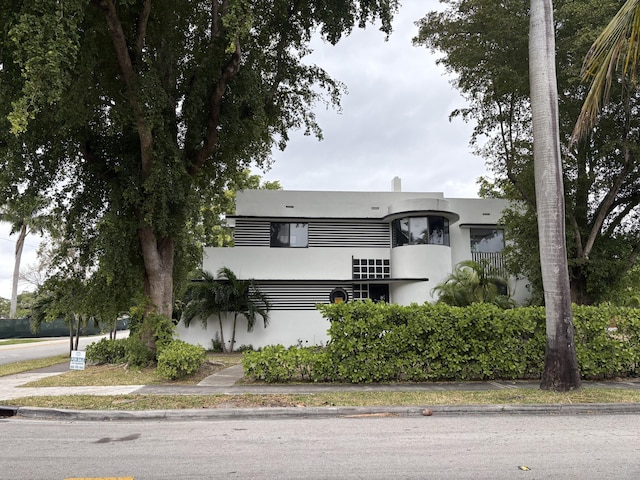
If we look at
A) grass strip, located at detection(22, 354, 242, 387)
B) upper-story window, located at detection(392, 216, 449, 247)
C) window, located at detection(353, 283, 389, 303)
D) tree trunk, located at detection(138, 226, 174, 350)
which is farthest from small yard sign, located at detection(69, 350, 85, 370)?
upper-story window, located at detection(392, 216, 449, 247)

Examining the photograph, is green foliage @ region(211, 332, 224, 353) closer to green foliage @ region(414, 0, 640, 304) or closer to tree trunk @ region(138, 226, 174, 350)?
tree trunk @ region(138, 226, 174, 350)

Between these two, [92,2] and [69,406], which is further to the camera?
[92,2]

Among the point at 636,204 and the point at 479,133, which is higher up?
the point at 479,133

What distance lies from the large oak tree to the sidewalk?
3.17m

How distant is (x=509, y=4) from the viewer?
14.4 metres

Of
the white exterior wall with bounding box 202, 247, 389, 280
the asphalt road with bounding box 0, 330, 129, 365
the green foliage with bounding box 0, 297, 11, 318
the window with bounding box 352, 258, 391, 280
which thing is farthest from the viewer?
the green foliage with bounding box 0, 297, 11, 318

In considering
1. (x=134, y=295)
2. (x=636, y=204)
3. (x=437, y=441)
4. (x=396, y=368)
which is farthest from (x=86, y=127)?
(x=636, y=204)

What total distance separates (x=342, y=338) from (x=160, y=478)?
20.6ft

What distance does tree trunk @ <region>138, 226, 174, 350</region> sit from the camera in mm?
12852

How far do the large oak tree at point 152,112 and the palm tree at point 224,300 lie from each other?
408cm

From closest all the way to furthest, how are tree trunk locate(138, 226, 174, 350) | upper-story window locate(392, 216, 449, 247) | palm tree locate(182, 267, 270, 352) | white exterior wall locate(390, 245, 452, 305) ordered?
tree trunk locate(138, 226, 174, 350), palm tree locate(182, 267, 270, 352), white exterior wall locate(390, 245, 452, 305), upper-story window locate(392, 216, 449, 247)

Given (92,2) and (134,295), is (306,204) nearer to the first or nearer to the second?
(134,295)

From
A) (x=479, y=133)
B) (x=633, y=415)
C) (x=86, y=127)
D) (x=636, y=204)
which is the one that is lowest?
(x=633, y=415)

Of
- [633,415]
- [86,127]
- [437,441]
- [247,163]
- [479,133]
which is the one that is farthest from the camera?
[479,133]
